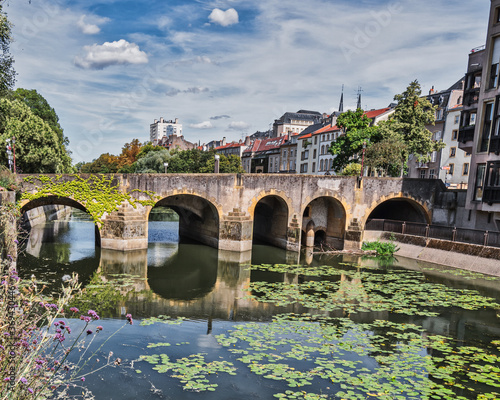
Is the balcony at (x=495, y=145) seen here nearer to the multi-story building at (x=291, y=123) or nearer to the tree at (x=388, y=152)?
the tree at (x=388, y=152)

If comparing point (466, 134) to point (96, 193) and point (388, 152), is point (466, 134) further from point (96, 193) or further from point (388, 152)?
point (96, 193)

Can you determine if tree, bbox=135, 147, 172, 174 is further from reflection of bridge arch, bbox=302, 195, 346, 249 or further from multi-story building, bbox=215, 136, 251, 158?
reflection of bridge arch, bbox=302, 195, 346, 249

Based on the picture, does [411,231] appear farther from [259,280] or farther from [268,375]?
[268,375]

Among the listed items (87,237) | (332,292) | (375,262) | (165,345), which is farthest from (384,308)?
(87,237)

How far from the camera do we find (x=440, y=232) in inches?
1078

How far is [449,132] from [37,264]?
47.3m

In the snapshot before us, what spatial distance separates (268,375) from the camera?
33.0 ft

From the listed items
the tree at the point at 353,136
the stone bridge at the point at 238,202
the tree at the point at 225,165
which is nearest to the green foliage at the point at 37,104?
the tree at the point at 225,165

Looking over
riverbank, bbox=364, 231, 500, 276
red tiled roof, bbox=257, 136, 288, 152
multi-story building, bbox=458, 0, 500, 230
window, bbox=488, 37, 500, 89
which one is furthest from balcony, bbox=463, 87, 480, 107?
red tiled roof, bbox=257, 136, 288, 152

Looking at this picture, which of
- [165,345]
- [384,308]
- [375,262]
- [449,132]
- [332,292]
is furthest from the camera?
[449,132]

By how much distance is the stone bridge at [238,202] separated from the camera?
88.3ft

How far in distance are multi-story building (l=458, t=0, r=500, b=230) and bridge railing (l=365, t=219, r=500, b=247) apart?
7.83 feet

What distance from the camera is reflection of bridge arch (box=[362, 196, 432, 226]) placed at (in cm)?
3180

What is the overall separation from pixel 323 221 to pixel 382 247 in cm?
528
